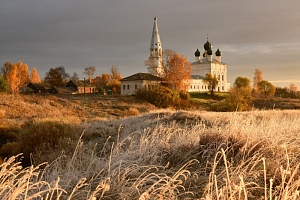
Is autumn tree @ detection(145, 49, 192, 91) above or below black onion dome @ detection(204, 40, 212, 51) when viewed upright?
below

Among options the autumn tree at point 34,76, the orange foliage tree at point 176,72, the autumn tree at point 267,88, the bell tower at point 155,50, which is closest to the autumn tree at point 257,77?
the autumn tree at point 267,88

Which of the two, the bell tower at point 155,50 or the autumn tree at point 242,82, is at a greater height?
the bell tower at point 155,50

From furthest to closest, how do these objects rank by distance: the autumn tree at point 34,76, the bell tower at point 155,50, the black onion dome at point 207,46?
the black onion dome at point 207,46
the autumn tree at point 34,76
the bell tower at point 155,50

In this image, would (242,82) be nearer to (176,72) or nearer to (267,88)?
(267,88)

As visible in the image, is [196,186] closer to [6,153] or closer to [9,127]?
[6,153]

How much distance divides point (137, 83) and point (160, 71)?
1315 centimetres

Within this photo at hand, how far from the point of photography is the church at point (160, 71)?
2391 inches

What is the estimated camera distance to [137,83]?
197 ft

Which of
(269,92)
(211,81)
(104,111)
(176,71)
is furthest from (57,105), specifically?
(269,92)

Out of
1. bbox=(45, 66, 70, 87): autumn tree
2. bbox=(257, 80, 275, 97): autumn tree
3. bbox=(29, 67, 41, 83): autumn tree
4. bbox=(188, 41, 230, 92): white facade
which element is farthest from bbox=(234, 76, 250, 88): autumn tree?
bbox=(29, 67, 41, 83): autumn tree

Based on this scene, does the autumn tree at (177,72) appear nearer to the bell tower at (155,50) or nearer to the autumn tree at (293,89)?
the bell tower at (155,50)

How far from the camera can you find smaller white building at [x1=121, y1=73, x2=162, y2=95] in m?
59.6

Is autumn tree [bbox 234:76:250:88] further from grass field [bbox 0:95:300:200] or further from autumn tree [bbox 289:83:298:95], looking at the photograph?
grass field [bbox 0:95:300:200]

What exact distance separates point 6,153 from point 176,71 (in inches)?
1879
